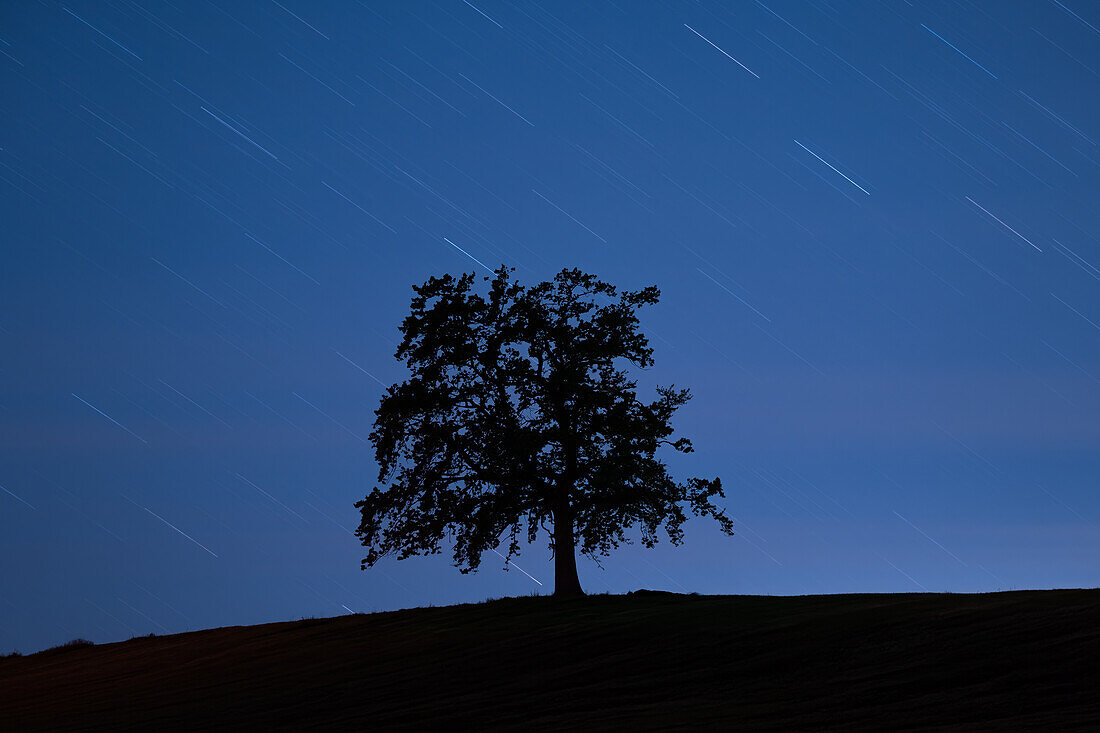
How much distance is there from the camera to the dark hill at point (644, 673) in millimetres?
19672

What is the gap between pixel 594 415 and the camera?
142 ft

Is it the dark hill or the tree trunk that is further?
the tree trunk

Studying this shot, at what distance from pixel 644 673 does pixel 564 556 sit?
53.8 ft

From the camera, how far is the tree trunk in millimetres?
42344

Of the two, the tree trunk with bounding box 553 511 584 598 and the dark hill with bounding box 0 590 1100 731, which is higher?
the tree trunk with bounding box 553 511 584 598

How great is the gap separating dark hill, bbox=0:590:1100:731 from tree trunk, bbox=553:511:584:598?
1.56 meters

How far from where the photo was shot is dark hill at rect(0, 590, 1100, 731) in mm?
19672

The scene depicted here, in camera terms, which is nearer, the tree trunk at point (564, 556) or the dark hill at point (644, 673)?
the dark hill at point (644, 673)

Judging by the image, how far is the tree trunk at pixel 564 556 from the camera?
139 ft

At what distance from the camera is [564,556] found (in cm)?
4259

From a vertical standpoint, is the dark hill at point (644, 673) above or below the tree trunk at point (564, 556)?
below

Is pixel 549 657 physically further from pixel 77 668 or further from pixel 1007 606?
pixel 77 668

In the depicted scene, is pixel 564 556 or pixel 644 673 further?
pixel 564 556

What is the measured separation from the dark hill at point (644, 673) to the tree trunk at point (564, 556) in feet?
5.13
